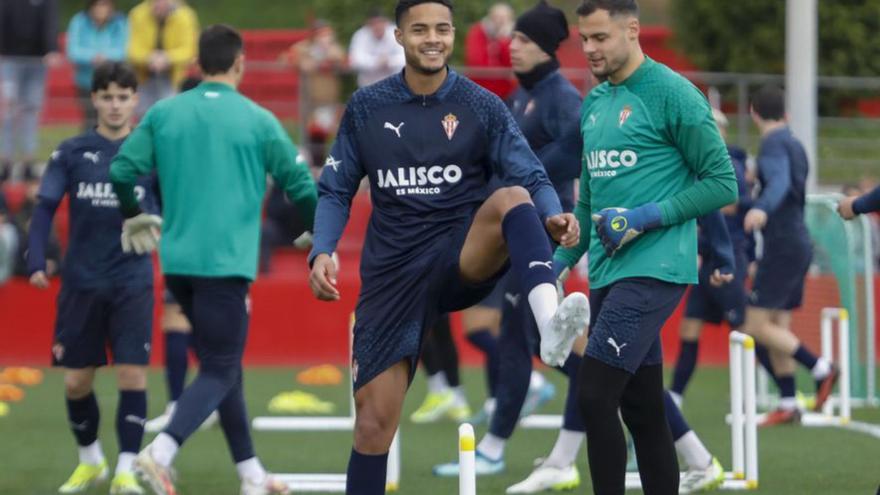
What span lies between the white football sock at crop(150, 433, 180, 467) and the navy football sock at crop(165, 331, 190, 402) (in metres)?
3.55

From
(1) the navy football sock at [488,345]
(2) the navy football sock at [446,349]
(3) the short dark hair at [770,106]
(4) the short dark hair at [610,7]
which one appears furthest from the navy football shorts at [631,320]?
(2) the navy football sock at [446,349]

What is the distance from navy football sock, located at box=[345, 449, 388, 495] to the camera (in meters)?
6.27

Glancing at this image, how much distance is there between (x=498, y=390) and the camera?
8.94m

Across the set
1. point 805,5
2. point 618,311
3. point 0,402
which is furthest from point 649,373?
point 805,5

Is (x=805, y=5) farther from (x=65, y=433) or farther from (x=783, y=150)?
(x=65, y=433)

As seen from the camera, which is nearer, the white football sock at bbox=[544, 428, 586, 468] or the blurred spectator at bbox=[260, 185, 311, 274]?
the white football sock at bbox=[544, 428, 586, 468]

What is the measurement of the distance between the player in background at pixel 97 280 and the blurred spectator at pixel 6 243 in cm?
724

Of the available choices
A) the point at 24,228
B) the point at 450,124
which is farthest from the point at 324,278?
the point at 24,228

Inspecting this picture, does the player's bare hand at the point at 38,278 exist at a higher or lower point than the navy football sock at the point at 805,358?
higher

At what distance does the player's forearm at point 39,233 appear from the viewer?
8781mm

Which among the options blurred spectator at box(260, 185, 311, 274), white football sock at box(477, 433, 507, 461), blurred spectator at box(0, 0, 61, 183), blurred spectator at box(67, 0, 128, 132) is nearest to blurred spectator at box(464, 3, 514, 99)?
blurred spectator at box(260, 185, 311, 274)

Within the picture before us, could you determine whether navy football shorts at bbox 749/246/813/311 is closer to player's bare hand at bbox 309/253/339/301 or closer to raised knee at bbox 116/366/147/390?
raised knee at bbox 116/366/147/390

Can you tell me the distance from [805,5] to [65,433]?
8041 mm

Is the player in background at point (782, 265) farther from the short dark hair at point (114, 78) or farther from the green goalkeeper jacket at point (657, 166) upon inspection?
the green goalkeeper jacket at point (657, 166)
